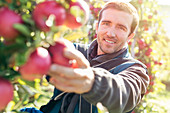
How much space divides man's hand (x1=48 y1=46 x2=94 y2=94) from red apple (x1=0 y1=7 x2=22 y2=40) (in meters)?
0.15

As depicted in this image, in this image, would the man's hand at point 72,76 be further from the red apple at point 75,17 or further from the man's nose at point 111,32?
the man's nose at point 111,32

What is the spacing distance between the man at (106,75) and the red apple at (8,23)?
6.0 inches

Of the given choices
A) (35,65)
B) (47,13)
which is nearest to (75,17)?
(47,13)

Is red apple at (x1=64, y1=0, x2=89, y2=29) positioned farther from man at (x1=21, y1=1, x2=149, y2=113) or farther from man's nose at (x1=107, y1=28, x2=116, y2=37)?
man's nose at (x1=107, y1=28, x2=116, y2=37)

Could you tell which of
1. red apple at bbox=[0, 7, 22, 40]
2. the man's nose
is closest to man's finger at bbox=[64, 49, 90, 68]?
red apple at bbox=[0, 7, 22, 40]

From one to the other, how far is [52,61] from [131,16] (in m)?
1.30

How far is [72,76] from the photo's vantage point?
30.3 inches

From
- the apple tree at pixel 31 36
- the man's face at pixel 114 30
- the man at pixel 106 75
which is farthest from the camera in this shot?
the man's face at pixel 114 30

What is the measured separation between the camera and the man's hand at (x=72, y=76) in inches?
29.1

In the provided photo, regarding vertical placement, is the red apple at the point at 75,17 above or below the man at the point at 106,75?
above

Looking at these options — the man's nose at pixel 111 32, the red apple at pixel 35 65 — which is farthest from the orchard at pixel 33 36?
the man's nose at pixel 111 32

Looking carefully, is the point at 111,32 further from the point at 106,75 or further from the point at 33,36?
the point at 33,36

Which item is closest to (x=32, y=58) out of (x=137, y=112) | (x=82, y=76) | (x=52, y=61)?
(x=52, y=61)

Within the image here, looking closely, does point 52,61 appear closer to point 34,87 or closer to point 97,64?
point 34,87
